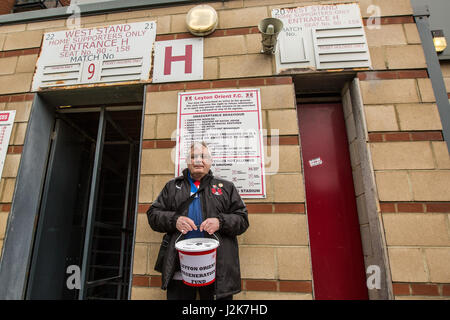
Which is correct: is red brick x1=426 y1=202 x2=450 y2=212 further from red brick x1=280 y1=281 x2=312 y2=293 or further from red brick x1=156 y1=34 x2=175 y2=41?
red brick x1=156 y1=34 x2=175 y2=41

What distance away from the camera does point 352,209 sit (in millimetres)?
2789

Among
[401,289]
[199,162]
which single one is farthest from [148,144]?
[401,289]

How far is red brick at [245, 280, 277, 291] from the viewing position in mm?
2371

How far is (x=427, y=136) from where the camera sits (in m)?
2.57

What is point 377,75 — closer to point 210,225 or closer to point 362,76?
point 362,76

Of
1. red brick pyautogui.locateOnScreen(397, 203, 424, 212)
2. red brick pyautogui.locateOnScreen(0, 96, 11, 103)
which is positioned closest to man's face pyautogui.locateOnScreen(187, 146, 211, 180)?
red brick pyautogui.locateOnScreen(397, 203, 424, 212)

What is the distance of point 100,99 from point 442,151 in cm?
413

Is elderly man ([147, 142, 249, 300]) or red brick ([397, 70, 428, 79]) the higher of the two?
red brick ([397, 70, 428, 79])

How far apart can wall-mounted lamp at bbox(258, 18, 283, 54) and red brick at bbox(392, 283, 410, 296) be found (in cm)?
274

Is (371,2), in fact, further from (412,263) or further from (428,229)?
(412,263)

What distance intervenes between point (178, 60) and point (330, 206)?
2547 mm

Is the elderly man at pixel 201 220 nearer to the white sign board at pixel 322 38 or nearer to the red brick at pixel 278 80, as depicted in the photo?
the red brick at pixel 278 80

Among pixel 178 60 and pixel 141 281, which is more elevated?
pixel 178 60
